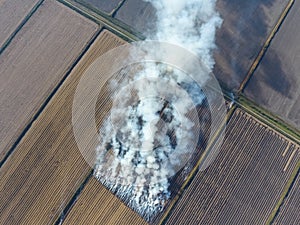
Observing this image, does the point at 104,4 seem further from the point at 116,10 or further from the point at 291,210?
the point at 291,210

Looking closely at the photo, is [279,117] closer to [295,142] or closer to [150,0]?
[295,142]

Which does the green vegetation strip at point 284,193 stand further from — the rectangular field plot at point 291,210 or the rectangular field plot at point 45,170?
the rectangular field plot at point 45,170

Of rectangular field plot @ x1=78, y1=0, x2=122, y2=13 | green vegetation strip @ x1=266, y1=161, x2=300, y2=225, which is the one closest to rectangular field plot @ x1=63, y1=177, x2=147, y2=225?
green vegetation strip @ x1=266, y1=161, x2=300, y2=225

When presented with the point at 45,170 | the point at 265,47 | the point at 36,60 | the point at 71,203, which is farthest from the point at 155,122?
the point at 36,60

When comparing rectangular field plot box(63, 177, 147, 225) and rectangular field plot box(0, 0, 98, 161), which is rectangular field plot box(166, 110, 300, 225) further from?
rectangular field plot box(0, 0, 98, 161)

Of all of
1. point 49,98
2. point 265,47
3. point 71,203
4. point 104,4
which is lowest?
point 71,203


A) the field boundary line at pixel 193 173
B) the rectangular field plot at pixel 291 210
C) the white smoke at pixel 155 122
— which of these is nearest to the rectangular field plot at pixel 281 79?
the field boundary line at pixel 193 173

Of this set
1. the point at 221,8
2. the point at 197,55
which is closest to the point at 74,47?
the point at 197,55
